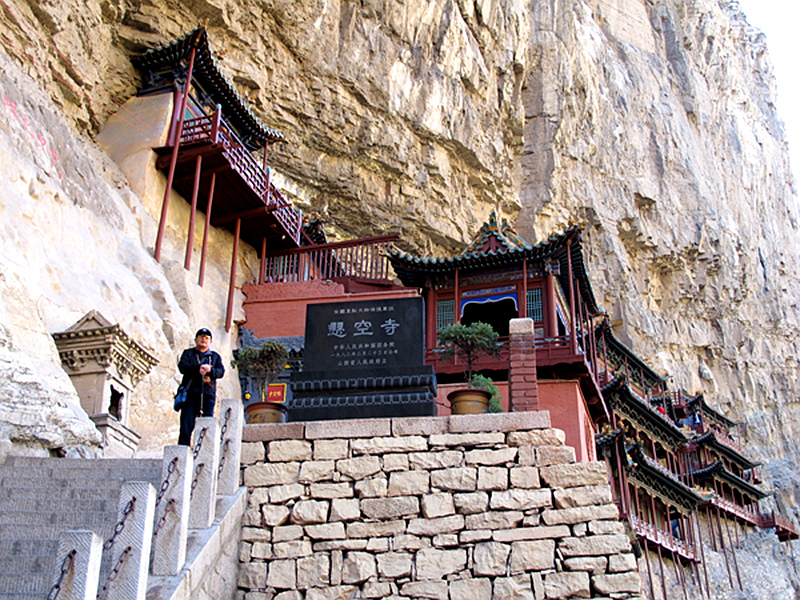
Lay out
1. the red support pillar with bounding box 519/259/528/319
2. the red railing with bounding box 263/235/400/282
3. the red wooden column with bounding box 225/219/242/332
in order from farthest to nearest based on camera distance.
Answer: the red railing with bounding box 263/235/400/282 < the red wooden column with bounding box 225/219/242/332 < the red support pillar with bounding box 519/259/528/319

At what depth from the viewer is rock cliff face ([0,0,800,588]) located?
13883 mm

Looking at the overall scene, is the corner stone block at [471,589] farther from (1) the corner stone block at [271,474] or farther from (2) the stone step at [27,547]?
(2) the stone step at [27,547]

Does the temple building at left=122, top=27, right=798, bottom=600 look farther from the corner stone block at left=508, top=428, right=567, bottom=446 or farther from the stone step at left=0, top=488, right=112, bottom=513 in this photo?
the stone step at left=0, top=488, right=112, bottom=513

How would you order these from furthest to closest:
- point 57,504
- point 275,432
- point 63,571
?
1. point 275,432
2. point 57,504
3. point 63,571

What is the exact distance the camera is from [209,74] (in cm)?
2038

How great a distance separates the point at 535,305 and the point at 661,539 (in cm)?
1097

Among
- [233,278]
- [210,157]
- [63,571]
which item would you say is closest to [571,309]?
[233,278]

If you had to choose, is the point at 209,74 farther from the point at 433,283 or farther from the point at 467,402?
the point at 467,402

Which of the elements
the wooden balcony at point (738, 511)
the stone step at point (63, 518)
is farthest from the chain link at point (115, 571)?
the wooden balcony at point (738, 511)

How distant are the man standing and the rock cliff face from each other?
5.20 feet

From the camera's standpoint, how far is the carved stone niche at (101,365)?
34.6ft

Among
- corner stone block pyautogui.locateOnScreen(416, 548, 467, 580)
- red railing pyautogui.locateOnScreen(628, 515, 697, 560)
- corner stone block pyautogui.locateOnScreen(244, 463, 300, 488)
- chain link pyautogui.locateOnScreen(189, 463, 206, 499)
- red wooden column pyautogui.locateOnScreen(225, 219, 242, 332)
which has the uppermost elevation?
red wooden column pyautogui.locateOnScreen(225, 219, 242, 332)

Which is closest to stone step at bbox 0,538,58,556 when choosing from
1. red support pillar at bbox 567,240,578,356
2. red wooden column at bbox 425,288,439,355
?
red support pillar at bbox 567,240,578,356

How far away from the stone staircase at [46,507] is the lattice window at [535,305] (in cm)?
1117
